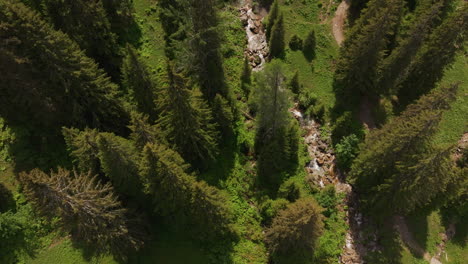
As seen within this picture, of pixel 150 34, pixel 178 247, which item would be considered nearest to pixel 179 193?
pixel 178 247

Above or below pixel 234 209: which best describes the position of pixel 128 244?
below

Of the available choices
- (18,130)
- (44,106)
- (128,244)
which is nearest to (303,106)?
(128,244)

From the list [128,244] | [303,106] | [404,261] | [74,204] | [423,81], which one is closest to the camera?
[74,204]

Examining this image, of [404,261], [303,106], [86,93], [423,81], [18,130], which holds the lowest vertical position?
[404,261]

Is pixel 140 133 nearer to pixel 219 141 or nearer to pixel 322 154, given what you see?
pixel 219 141

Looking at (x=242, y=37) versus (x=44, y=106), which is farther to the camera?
(x=242, y=37)

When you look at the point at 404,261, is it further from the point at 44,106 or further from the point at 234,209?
the point at 44,106

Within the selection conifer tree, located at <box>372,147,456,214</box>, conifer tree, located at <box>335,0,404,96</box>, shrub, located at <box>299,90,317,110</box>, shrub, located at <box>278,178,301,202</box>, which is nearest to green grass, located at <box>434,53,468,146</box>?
conifer tree, located at <box>335,0,404,96</box>
